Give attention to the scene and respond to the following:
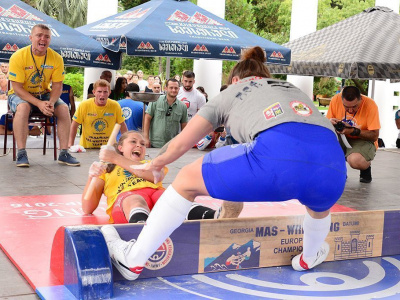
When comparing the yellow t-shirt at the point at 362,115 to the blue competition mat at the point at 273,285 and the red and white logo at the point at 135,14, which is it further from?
the red and white logo at the point at 135,14

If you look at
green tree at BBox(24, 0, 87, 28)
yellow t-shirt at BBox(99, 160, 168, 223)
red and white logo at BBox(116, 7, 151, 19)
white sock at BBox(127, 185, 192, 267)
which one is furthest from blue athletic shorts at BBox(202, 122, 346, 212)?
green tree at BBox(24, 0, 87, 28)

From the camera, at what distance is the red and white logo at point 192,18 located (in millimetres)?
10695

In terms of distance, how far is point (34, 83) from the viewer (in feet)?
25.7

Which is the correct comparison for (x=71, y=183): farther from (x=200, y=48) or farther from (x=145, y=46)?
(x=200, y=48)

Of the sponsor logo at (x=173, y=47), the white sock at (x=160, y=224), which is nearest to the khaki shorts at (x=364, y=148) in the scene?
the sponsor logo at (x=173, y=47)

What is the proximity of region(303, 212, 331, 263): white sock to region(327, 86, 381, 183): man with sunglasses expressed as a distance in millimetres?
3910

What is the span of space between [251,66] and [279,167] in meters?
0.74

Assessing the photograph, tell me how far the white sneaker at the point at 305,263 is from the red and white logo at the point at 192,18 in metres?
7.33

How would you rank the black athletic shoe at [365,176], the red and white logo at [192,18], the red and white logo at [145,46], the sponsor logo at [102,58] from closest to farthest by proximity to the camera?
1. the black athletic shoe at [365,176]
2. the sponsor logo at [102,58]
3. the red and white logo at [145,46]
4. the red and white logo at [192,18]

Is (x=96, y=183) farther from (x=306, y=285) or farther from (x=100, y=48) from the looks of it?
(x=100, y=48)

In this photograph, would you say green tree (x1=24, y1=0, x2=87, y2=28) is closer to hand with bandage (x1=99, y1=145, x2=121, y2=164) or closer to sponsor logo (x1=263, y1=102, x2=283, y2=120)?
hand with bandage (x1=99, y1=145, x2=121, y2=164)

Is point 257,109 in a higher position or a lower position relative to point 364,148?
higher

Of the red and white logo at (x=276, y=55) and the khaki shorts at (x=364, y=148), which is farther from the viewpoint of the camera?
the red and white logo at (x=276, y=55)

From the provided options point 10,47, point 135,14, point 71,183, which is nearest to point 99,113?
point 10,47
